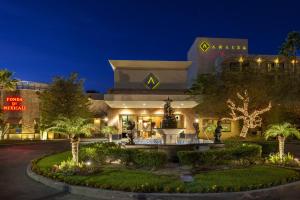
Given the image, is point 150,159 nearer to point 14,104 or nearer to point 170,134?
point 170,134

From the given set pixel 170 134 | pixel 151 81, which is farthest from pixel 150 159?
pixel 151 81

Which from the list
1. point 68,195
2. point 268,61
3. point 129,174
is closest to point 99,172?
point 129,174

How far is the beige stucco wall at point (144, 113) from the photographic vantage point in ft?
128

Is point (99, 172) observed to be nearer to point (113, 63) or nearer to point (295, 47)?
point (113, 63)

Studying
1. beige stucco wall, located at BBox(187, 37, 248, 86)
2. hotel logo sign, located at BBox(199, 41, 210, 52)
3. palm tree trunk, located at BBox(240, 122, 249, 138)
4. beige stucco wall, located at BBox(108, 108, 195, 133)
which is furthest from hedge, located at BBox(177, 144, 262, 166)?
hotel logo sign, located at BBox(199, 41, 210, 52)

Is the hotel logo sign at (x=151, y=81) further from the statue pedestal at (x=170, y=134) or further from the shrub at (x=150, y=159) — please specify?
the shrub at (x=150, y=159)

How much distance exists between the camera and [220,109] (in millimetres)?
40156

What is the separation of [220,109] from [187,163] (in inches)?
1027

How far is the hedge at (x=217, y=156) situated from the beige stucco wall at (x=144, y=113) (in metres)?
21.9

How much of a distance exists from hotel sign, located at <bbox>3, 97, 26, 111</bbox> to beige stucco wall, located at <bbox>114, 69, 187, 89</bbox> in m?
13.2

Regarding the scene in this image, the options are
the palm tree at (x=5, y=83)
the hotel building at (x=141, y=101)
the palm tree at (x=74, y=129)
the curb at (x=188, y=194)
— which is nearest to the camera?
the curb at (x=188, y=194)

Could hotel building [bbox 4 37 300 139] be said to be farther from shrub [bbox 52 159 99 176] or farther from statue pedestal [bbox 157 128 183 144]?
shrub [bbox 52 159 99 176]

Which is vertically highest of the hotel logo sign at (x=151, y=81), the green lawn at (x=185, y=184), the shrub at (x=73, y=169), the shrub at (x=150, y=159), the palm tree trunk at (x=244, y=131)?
the hotel logo sign at (x=151, y=81)

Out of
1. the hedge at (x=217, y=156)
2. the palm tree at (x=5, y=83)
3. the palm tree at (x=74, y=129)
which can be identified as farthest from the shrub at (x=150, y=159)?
the palm tree at (x=5, y=83)
